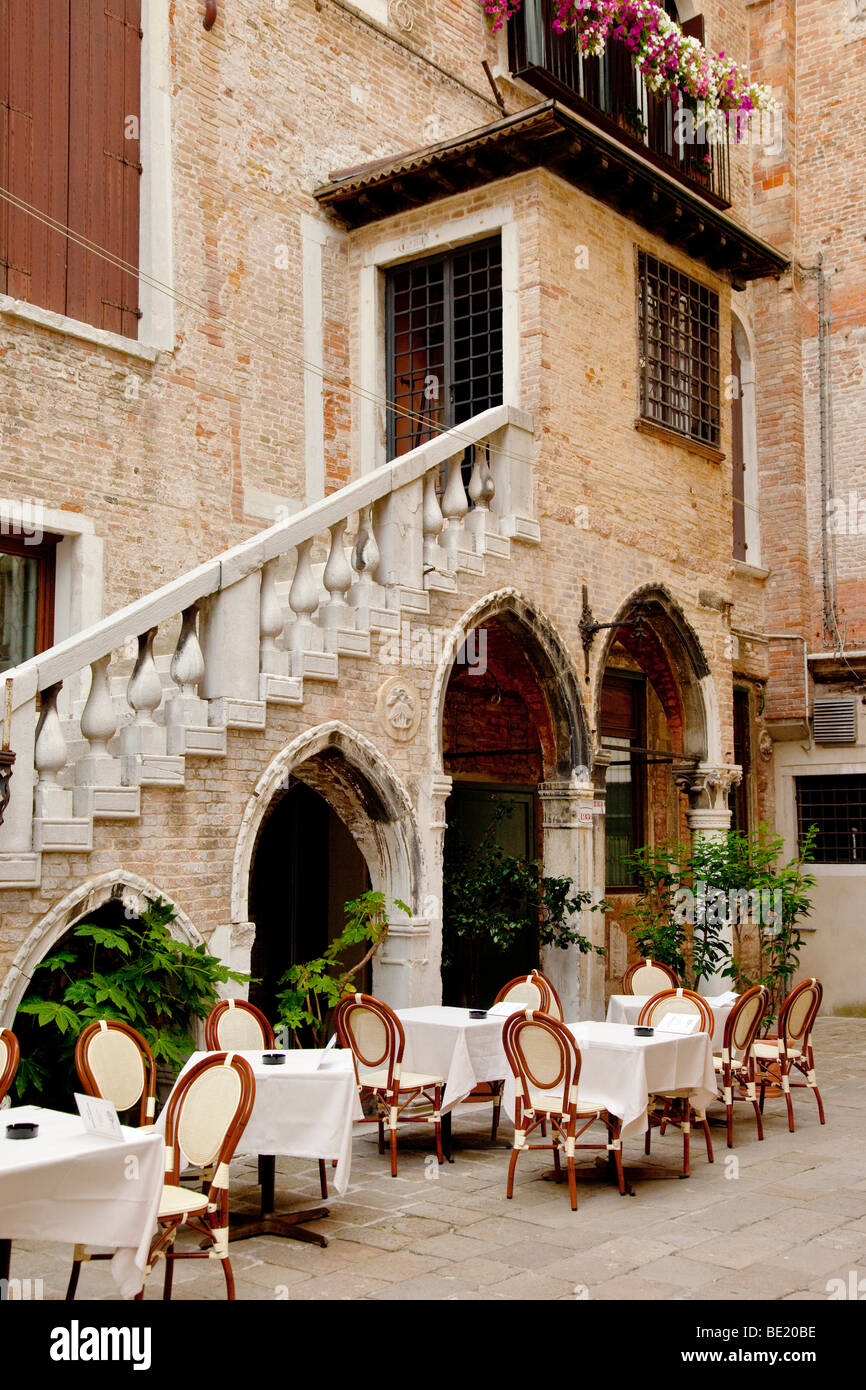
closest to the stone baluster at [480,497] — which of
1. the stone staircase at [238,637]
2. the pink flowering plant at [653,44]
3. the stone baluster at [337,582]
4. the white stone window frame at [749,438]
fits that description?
the stone staircase at [238,637]

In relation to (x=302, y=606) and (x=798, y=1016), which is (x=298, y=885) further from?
(x=798, y=1016)

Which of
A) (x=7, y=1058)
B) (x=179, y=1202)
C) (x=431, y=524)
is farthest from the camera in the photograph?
(x=431, y=524)

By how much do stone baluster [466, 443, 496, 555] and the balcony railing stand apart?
5.20 m

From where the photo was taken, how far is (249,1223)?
615 centimetres

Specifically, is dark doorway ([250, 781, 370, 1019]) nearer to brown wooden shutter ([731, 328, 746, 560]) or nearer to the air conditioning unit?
the air conditioning unit

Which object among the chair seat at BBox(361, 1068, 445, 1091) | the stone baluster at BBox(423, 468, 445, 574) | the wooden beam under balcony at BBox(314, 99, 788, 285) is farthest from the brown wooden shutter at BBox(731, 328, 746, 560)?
the chair seat at BBox(361, 1068, 445, 1091)

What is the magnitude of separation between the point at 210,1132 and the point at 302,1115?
2.92 feet

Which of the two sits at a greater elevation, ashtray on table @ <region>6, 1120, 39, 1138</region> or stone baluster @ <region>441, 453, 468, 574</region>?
stone baluster @ <region>441, 453, 468, 574</region>

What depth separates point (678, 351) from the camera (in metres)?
11.9

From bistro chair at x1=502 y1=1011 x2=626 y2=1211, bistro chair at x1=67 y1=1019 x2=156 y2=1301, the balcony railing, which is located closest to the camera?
bistro chair at x1=67 y1=1019 x2=156 y2=1301

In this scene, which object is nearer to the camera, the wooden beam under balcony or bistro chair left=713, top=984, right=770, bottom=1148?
bistro chair left=713, top=984, right=770, bottom=1148

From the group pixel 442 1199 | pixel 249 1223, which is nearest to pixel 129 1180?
pixel 249 1223

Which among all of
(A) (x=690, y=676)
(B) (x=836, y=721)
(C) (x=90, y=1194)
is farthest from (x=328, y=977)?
(B) (x=836, y=721)

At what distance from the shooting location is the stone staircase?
21.7 ft
